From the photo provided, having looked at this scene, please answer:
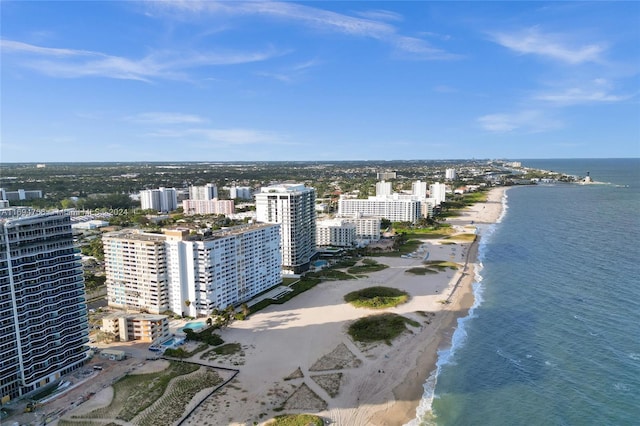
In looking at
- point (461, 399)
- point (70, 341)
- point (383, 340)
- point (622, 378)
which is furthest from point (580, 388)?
point (70, 341)

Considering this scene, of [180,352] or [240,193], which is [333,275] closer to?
[180,352]

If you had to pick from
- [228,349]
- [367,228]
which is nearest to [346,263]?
[367,228]

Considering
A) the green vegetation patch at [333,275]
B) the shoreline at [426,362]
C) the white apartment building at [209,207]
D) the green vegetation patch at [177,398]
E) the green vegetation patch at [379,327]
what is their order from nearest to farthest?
the green vegetation patch at [177,398], the shoreline at [426,362], the green vegetation patch at [379,327], the green vegetation patch at [333,275], the white apartment building at [209,207]

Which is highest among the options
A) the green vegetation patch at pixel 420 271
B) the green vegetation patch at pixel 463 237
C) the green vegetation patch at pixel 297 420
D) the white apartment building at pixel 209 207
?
the white apartment building at pixel 209 207

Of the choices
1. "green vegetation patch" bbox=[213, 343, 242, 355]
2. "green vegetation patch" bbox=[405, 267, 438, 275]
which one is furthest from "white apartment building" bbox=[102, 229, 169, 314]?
"green vegetation patch" bbox=[405, 267, 438, 275]

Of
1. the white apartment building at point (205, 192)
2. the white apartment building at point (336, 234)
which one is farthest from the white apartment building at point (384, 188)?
the white apartment building at point (336, 234)

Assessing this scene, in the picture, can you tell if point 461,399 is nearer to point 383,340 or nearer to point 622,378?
point 383,340

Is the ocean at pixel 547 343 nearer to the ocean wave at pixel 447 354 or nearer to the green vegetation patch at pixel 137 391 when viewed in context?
the ocean wave at pixel 447 354
